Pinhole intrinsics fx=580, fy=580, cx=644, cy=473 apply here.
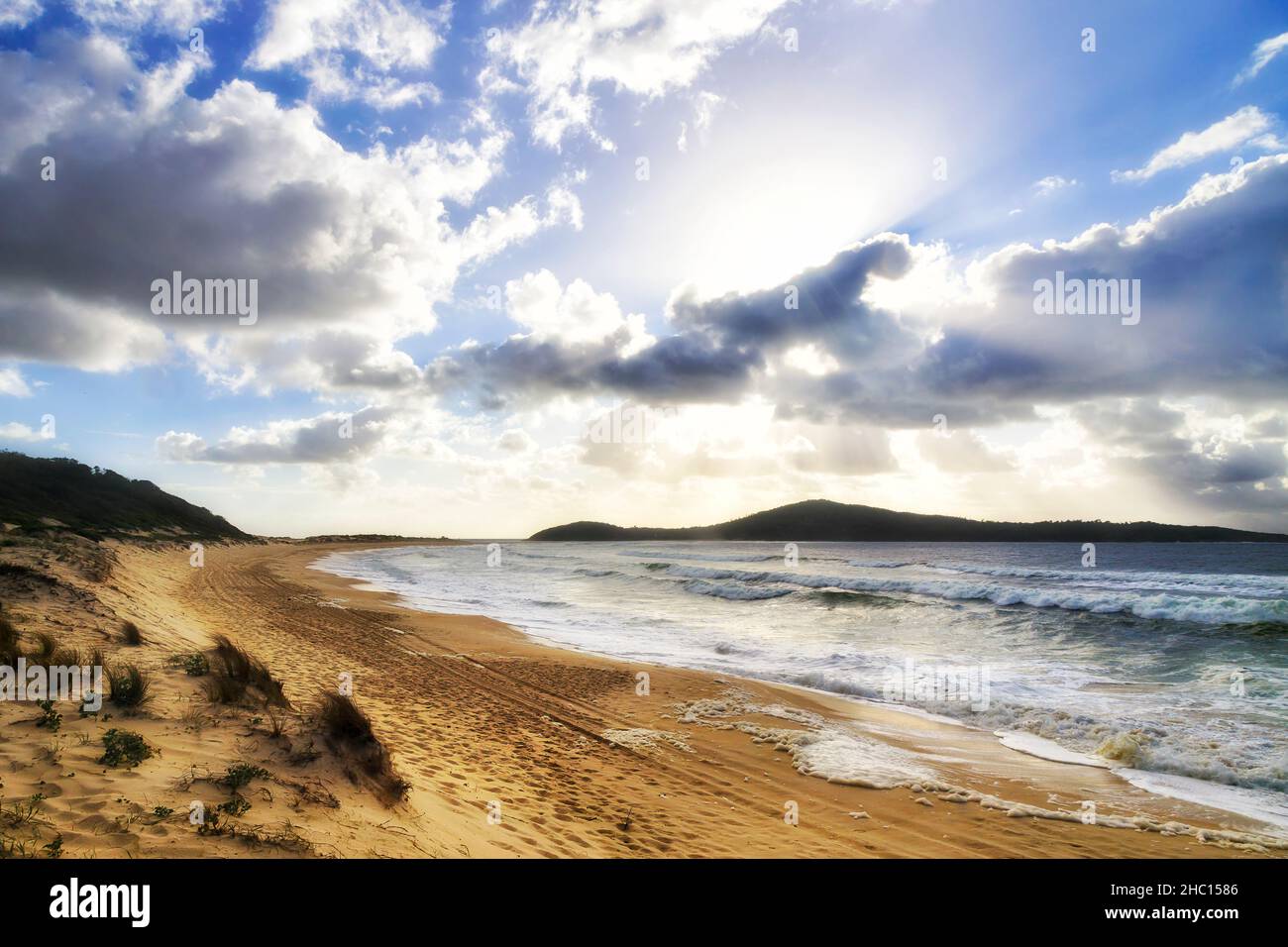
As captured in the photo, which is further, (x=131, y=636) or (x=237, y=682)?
(x=131, y=636)

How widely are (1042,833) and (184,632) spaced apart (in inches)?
613

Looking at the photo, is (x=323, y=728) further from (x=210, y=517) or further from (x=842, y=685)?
(x=210, y=517)

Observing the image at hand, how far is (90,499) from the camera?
63156 millimetres

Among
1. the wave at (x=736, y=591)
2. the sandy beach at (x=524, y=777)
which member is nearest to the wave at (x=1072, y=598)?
the wave at (x=736, y=591)

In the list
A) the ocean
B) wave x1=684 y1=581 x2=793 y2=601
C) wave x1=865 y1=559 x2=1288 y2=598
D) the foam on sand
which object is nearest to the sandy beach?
the foam on sand

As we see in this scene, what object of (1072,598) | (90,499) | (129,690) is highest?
(90,499)

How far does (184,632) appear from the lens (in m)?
12.4

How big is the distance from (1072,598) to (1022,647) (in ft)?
33.5

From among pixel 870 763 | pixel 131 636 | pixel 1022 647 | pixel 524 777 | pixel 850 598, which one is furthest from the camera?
pixel 850 598

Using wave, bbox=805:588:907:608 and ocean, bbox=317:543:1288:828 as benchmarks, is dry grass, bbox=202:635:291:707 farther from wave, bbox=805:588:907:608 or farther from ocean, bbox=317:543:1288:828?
wave, bbox=805:588:907:608

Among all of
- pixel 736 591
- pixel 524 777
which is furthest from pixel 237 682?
pixel 736 591

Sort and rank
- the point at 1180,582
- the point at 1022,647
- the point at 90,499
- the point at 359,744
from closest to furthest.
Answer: the point at 359,744
the point at 1022,647
the point at 1180,582
the point at 90,499

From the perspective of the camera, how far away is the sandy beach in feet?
15.3

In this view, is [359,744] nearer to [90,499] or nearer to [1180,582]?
[1180,582]
